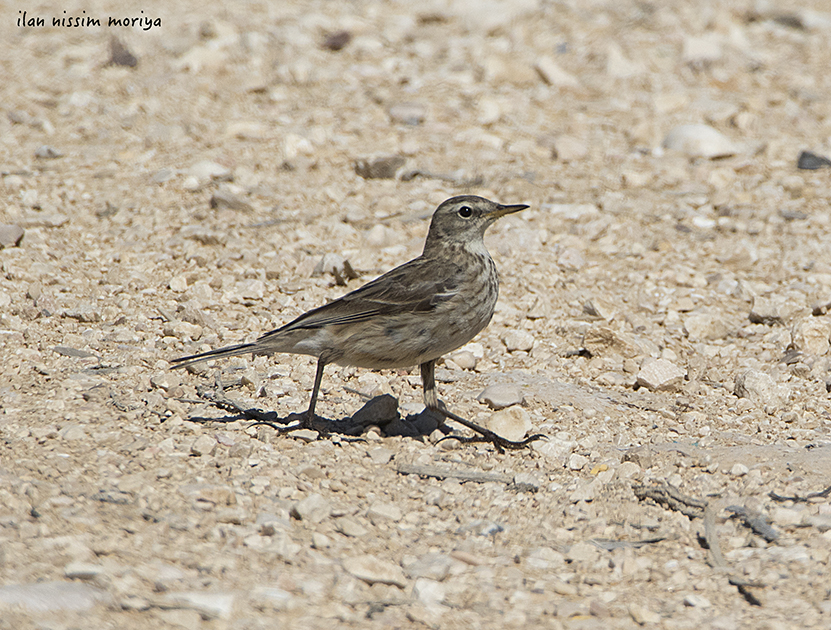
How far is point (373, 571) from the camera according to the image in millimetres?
4105

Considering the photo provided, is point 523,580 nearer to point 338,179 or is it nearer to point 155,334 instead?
point 155,334

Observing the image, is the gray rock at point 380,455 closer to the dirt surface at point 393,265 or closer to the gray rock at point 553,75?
the dirt surface at point 393,265

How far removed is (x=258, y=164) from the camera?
30.9ft

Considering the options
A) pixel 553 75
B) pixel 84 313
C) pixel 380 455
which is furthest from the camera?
pixel 553 75

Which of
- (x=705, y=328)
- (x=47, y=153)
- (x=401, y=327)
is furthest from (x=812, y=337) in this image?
(x=47, y=153)

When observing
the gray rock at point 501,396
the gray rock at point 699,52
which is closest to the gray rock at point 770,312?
the gray rock at point 501,396

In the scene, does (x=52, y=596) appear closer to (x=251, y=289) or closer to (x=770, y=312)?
(x=251, y=289)

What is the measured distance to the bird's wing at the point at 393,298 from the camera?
578 centimetres

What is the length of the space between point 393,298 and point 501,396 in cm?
98

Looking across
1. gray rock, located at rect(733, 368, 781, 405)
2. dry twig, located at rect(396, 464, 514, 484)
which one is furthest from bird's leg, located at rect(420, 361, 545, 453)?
gray rock, located at rect(733, 368, 781, 405)

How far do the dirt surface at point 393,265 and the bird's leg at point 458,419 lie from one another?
0.09 metres

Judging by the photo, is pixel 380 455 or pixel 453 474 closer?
pixel 453 474

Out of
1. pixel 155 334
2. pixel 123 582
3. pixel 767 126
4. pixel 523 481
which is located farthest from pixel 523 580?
pixel 767 126

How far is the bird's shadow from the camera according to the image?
18.8 ft
